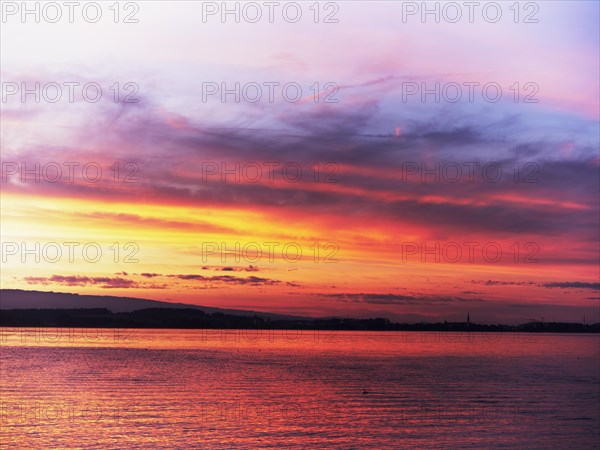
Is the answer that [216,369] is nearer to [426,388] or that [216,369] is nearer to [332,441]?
[426,388]

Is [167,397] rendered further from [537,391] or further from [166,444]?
[537,391]

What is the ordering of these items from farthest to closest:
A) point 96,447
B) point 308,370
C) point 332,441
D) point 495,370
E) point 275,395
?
point 495,370 → point 308,370 → point 275,395 → point 332,441 → point 96,447

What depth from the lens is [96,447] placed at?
4247cm

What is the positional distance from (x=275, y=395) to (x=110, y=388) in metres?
17.9

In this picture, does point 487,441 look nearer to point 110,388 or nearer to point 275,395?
point 275,395

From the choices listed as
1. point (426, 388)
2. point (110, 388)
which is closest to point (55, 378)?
point (110, 388)

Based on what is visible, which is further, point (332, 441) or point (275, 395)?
point (275, 395)

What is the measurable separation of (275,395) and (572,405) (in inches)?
1078

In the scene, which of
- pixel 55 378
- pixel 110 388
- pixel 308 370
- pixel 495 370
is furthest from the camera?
pixel 495 370

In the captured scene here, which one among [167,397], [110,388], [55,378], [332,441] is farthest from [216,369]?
[332,441]

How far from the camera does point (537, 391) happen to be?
269 ft

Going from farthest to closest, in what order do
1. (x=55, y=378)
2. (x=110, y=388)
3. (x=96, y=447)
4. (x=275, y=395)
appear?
(x=55, y=378)
(x=110, y=388)
(x=275, y=395)
(x=96, y=447)

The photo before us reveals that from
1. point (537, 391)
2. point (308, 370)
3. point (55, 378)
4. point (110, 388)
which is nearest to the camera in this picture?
point (110, 388)

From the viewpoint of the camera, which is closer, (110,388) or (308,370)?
(110,388)
